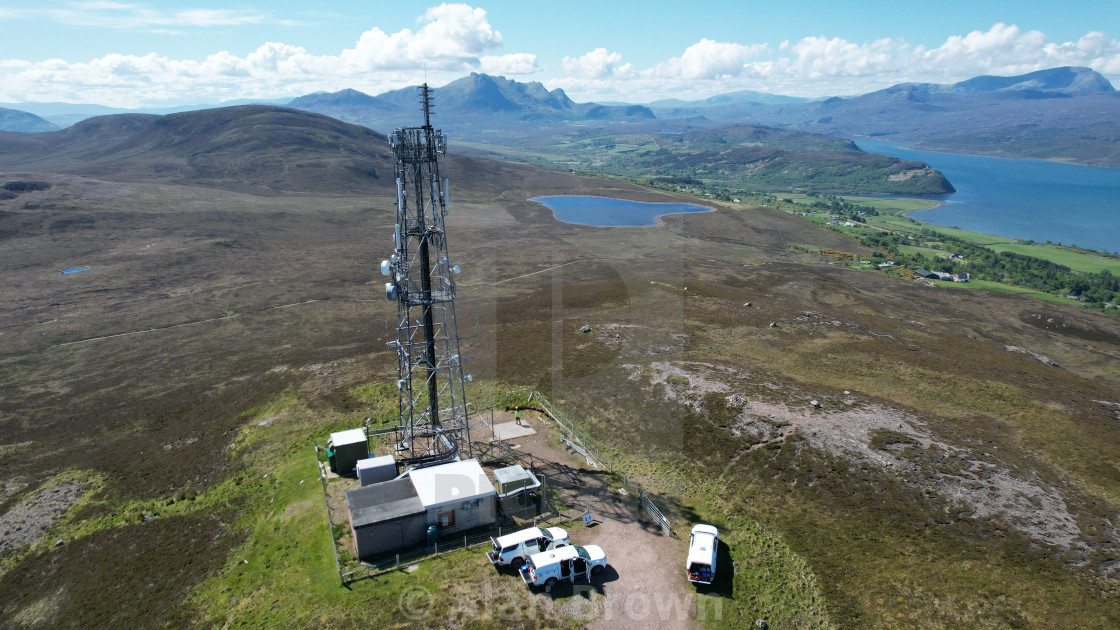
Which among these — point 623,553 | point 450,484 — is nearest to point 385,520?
point 450,484

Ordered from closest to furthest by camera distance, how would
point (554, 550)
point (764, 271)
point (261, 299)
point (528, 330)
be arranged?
point (554, 550) < point (528, 330) < point (261, 299) < point (764, 271)

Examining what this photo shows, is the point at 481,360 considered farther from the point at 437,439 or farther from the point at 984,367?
the point at 984,367

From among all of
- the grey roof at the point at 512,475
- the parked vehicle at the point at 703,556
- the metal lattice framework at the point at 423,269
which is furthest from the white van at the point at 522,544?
the metal lattice framework at the point at 423,269

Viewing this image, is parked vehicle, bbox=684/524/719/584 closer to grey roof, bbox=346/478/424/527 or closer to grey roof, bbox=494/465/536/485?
grey roof, bbox=494/465/536/485

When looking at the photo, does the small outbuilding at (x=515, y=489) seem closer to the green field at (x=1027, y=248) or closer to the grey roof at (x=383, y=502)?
the grey roof at (x=383, y=502)

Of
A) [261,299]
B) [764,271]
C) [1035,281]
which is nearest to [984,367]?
[764,271]

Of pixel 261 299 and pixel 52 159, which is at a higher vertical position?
pixel 52 159
